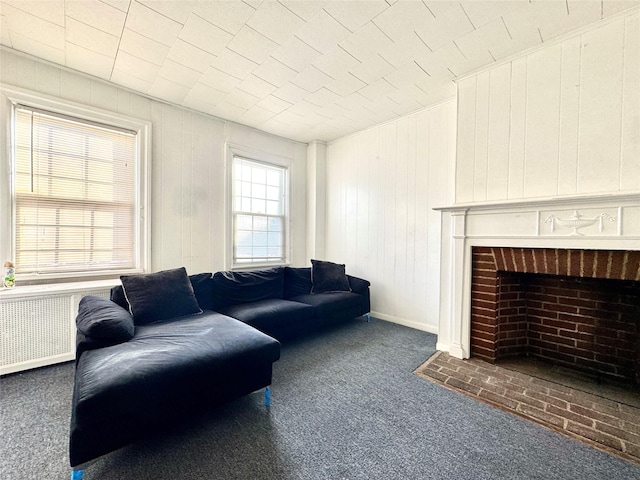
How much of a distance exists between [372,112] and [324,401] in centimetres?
325

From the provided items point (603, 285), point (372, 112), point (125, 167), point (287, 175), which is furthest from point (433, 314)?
point (125, 167)

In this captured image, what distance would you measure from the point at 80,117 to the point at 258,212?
2201mm

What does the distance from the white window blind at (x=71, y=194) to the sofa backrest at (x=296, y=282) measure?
1.83 m

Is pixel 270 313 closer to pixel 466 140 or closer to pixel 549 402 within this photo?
pixel 549 402

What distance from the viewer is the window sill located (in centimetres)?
226

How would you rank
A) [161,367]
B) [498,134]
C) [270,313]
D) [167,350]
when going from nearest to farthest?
[161,367], [167,350], [498,134], [270,313]

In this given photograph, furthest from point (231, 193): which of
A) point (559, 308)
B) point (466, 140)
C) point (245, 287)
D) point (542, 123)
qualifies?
point (559, 308)

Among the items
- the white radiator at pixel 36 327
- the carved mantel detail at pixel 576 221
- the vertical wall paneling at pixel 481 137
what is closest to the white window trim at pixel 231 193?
the white radiator at pixel 36 327

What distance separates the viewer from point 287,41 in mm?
2236

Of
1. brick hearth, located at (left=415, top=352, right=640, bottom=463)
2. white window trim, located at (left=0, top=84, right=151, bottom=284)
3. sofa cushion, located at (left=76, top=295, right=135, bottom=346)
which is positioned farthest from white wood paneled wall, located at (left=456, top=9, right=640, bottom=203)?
white window trim, located at (left=0, top=84, right=151, bottom=284)

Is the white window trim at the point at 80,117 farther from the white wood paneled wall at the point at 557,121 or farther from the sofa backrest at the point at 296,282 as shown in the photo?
the white wood paneled wall at the point at 557,121

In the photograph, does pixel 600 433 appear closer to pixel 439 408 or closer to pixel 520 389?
pixel 520 389

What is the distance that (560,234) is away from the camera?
84.8 inches

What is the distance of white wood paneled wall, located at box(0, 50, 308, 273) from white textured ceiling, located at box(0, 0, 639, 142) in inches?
6.8
